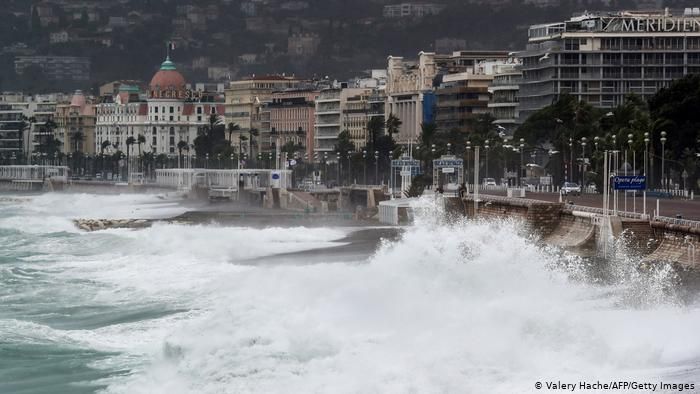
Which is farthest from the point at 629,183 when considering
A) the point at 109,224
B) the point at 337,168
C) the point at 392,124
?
the point at 337,168

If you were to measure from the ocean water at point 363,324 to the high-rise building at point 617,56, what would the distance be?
5572cm

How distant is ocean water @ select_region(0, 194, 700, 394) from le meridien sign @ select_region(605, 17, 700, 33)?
5597 cm

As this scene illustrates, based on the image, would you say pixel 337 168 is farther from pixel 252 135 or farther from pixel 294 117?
pixel 252 135

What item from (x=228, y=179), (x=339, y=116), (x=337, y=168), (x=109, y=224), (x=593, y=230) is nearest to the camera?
(x=593, y=230)

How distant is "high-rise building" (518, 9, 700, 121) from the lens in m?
111

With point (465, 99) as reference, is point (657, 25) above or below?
above

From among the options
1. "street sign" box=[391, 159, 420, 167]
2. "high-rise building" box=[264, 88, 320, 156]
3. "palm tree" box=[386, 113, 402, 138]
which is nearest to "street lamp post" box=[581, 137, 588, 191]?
"street sign" box=[391, 159, 420, 167]

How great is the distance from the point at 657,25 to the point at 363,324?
263 feet

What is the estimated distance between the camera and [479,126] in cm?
12450

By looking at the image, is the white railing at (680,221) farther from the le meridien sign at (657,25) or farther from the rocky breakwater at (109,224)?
the le meridien sign at (657,25)

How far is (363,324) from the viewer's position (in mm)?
34594

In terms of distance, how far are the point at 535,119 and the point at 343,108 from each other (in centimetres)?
6664

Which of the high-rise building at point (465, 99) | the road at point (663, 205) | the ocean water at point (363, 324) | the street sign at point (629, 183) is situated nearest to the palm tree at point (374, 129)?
the high-rise building at point (465, 99)

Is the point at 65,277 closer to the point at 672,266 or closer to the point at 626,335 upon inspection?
the point at 672,266
